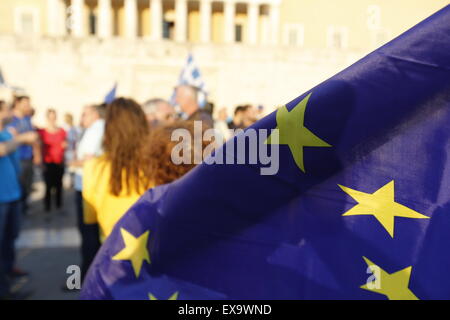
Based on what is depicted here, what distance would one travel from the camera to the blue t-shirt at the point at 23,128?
4.89 m

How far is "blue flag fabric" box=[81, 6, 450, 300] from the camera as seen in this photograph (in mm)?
1077

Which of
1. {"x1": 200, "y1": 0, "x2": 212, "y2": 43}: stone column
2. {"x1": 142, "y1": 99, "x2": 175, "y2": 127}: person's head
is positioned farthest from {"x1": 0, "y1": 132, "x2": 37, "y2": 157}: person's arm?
{"x1": 200, "y1": 0, "x2": 212, "y2": 43}: stone column

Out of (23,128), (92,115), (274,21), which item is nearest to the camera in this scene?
(92,115)

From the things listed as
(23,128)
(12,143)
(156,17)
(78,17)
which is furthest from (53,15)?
(12,143)

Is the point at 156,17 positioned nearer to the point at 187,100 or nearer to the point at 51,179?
the point at 51,179

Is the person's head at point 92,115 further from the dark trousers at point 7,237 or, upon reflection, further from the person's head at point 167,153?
the person's head at point 167,153

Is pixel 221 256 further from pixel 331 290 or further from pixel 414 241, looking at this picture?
pixel 414 241

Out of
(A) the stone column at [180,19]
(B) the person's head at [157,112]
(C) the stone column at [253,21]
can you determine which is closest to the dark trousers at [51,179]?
(B) the person's head at [157,112]

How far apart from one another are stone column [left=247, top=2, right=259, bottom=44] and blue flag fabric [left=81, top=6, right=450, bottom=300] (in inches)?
1302

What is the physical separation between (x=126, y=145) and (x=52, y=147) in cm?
419

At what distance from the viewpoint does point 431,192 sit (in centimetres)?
110

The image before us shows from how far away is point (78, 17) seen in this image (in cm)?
3066

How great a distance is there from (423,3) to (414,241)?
A: 1366 inches

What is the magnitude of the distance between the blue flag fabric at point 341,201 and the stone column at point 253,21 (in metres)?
33.1
